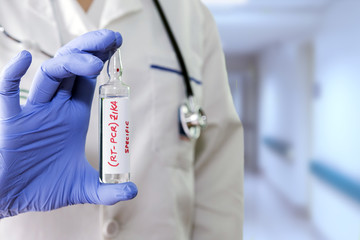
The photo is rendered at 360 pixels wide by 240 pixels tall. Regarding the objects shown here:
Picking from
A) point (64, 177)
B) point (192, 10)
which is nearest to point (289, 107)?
point (192, 10)

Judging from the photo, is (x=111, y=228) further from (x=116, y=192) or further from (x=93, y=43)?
(x=93, y=43)

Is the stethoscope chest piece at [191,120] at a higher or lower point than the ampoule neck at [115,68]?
lower

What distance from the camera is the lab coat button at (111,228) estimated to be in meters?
0.59

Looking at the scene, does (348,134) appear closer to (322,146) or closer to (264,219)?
(322,146)

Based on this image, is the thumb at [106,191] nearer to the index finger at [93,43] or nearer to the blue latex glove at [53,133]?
the blue latex glove at [53,133]

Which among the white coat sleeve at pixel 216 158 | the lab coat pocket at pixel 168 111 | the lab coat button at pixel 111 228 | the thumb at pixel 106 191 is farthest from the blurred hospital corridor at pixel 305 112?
the thumb at pixel 106 191

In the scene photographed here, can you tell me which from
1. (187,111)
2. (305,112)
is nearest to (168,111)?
(187,111)

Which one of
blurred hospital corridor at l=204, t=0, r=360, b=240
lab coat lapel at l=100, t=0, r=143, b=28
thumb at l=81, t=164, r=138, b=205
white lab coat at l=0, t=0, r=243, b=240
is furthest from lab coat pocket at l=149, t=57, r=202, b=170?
blurred hospital corridor at l=204, t=0, r=360, b=240

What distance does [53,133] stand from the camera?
47cm

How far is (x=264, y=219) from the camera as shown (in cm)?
362

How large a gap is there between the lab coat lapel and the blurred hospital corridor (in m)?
1.56

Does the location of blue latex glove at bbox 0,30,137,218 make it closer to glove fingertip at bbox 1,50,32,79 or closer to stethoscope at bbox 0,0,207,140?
glove fingertip at bbox 1,50,32,79

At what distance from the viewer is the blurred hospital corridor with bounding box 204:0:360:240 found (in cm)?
265

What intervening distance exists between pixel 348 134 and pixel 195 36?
7.50 ft
